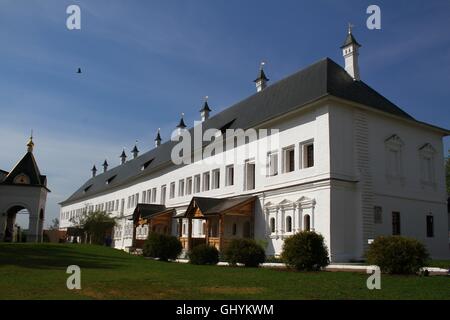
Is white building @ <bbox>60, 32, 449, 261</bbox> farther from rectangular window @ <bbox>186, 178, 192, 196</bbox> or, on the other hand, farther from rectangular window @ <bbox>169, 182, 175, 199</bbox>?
rectangular window @ <bbox>169, 182, 175, 199</bbox>

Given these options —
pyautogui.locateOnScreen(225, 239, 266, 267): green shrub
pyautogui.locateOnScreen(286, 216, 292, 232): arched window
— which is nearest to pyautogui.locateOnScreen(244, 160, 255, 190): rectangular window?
pyautogui.locateOnScreen(286, 216, 292, 232): arched window

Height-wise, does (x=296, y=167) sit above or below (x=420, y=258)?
above

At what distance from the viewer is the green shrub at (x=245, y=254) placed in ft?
73.4

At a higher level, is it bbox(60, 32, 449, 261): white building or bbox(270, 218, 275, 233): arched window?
bbox(60, 32, 449, 261): white building

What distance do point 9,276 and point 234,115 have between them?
27278mm

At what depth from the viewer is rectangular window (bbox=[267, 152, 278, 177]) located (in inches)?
1181

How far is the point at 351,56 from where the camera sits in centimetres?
3064

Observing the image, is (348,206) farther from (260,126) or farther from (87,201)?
(87,201)

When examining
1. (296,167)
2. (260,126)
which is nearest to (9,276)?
(296,167)

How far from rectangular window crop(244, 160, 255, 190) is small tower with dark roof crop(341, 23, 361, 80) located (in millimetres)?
9300

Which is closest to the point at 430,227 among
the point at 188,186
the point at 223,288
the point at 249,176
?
the point at 249,176

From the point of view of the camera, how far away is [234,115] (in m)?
39.8

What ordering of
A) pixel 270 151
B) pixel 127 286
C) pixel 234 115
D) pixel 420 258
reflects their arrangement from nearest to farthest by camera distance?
pixel 127 286, pixel 420 258, pixel 270 151, pixel 234 115
